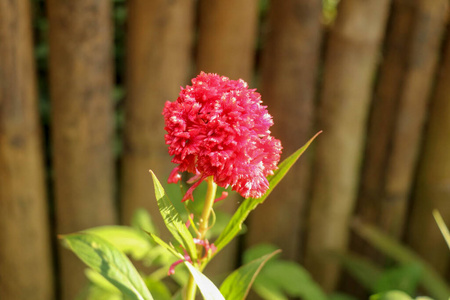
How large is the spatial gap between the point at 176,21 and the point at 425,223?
117 cm

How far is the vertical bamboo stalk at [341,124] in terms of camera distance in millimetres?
1581

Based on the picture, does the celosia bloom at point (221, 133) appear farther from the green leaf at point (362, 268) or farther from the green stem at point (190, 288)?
the green leaf at point (362, 268)

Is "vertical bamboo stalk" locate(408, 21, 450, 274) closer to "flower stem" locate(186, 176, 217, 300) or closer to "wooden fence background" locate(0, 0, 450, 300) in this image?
"wooden fence background" locate(0, 0, 450, 300)

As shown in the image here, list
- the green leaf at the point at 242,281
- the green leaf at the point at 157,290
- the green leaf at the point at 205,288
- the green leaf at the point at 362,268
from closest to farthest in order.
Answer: the green leaf at the point at 205,288, the green leaf at the point at 242,281, the green leaf at the point at 157,290, the green leaf at the point at 362,268

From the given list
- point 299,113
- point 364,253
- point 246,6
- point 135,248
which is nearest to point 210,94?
point 135,248

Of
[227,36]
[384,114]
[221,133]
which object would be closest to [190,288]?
[221,133]

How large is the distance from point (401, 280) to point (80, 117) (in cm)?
102

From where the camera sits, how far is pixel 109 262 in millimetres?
785

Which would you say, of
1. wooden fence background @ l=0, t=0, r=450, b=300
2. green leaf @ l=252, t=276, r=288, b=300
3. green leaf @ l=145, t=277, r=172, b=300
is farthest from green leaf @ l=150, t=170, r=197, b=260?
wooden fence background @ l=0, t=0, r=450, b=300

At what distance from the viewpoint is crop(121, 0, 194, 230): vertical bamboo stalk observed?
4.59 ft

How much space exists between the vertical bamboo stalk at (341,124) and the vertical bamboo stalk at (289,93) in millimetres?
55

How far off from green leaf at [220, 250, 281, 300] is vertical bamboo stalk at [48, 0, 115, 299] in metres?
0.80

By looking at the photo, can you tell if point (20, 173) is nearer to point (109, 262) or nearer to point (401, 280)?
point (109, 262)

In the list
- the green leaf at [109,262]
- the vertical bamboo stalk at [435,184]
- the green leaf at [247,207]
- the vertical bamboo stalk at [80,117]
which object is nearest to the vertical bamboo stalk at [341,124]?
the vertical bamboo stalk at [435,184]
